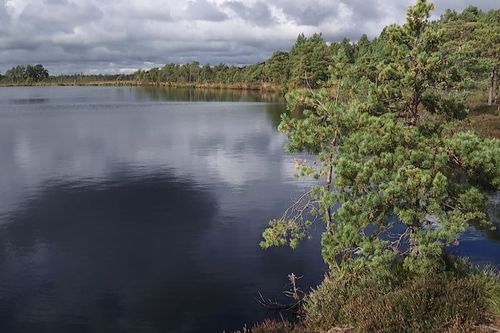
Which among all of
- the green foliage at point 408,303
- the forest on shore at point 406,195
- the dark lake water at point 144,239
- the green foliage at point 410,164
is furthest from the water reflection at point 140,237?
the green foliage at point 410,164

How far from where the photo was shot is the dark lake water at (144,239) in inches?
939

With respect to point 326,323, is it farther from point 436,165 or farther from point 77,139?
point 77,139

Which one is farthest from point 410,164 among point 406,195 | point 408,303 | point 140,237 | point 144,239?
point 140,237

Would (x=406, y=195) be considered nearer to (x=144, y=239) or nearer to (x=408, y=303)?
(x=408, y=303)

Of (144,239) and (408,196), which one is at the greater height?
(408,196)

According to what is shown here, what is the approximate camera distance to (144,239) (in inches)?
1321

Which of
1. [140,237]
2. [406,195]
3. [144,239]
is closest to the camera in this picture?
[406,195]

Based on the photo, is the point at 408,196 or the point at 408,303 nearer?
the point at 408,303

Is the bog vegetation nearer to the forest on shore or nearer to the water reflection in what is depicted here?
the forest on shore

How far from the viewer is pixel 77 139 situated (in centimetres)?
A: 7869

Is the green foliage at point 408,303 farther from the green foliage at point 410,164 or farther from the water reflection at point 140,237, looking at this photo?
the water reflection at point 140,237

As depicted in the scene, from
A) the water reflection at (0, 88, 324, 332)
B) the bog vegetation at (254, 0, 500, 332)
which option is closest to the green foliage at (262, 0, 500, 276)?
the bog vegetation at (254, 0, 500, 332)

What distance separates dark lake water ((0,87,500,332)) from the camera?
23859 millimetres

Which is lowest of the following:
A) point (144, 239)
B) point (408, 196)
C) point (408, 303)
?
point (144, 239)
